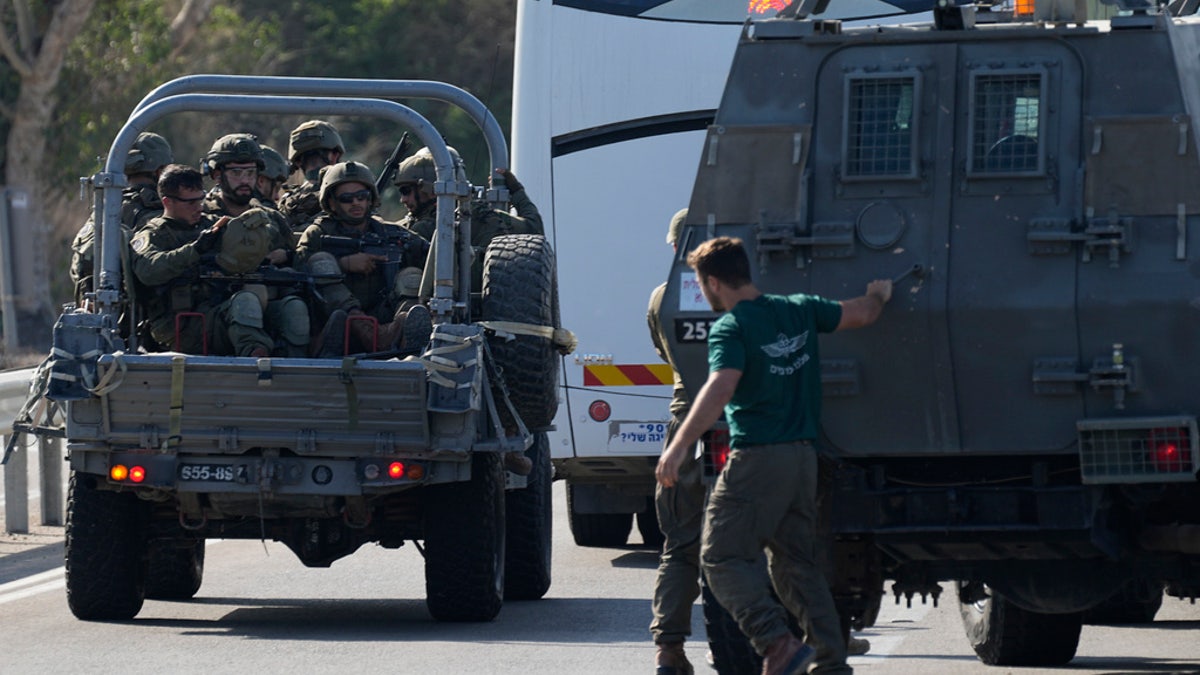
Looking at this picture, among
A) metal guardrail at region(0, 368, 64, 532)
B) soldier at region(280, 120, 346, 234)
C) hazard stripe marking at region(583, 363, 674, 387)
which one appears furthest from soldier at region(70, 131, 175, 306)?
hazard stripe marking at region(583, 363, 674, 387)

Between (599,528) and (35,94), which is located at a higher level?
(35,94)

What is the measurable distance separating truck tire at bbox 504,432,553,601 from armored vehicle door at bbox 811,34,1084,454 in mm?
4190

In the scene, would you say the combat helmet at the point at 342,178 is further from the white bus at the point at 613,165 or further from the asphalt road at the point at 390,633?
the white bus at the point at 613,165

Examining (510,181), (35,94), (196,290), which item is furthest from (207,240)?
(35,94)

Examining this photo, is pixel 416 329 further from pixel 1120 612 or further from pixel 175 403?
pixel 1120 612

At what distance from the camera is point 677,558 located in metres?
8.65

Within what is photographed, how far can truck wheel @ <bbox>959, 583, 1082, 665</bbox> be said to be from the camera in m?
9.36

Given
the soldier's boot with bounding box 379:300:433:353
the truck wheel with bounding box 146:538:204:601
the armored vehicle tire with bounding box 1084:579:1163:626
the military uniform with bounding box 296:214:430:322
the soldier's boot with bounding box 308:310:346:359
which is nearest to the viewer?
the armored vehicle tire with bounding box 1084:579:1163:626

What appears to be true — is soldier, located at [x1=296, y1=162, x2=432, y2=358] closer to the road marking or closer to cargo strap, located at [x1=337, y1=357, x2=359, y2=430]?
cargo strap, located at [x1=337, y1=357, x2=359, y2=430]

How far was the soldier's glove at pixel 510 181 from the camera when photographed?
12.3 meters

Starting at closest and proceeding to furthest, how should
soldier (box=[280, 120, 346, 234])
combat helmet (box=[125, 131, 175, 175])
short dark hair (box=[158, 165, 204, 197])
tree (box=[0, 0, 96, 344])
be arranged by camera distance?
short dark hair (box=[158, 165, 204, 197])
combat helmet (box=[125, 131, 175, 175])
soldier (box=[280, 120, 346, 234])
tree (box=[0, 0, 96, 344])

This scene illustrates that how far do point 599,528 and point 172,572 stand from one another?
3.78 metres

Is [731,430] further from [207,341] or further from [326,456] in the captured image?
[207,341]

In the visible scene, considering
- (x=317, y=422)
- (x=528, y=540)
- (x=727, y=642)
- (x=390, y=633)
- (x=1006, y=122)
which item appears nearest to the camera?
(x=1006, y=122)
